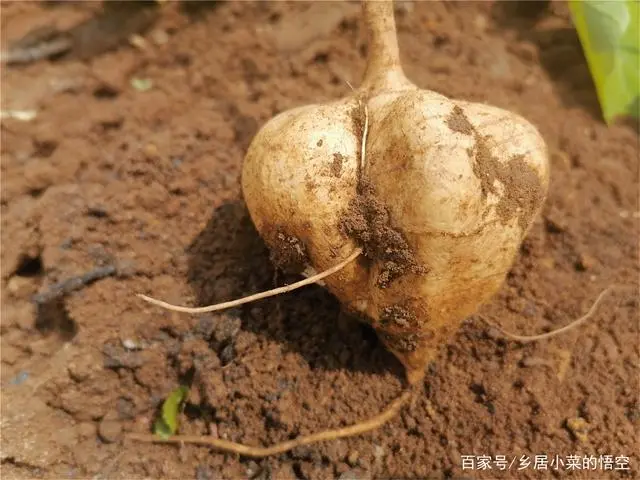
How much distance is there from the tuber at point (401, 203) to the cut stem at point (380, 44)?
0.36 feet

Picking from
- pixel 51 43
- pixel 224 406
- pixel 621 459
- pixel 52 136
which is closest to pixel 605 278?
pixel 621 459

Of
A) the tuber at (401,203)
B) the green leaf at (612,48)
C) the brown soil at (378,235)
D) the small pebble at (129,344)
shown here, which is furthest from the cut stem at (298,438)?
the green leaf at (612,48)

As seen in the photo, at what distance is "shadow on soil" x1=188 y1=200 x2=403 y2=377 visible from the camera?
165 cm

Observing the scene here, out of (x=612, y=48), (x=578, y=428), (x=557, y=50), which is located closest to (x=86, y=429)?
(x=578, y=428)

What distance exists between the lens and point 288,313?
168 cm

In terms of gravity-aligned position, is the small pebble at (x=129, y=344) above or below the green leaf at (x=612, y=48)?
below

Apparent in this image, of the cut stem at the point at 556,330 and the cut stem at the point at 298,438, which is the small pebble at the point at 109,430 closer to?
the cut stem at the point at 298,438

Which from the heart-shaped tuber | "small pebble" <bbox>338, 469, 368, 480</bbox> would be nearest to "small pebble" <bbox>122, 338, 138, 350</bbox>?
the heart-shaped tuber

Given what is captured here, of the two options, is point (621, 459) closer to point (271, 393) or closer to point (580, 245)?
point (580, 245)

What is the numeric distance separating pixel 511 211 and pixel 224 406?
956 millimetres

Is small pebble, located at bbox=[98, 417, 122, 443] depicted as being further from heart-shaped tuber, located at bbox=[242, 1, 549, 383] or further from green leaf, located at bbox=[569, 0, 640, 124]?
green leaf, located at bbox=[569, 0, 640, 124]

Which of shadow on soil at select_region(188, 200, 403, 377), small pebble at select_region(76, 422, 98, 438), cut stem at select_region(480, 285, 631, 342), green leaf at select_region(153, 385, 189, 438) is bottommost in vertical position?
small pebble at select_region(76, 422, 98, 438)

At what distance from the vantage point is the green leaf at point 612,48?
1.90 m

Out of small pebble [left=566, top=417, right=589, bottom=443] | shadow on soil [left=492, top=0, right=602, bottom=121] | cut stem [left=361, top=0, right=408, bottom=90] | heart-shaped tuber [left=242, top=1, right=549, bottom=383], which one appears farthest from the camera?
shadow on soil [left=492, top=0, right=602, bottom=121]
